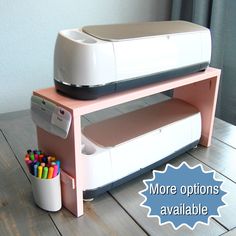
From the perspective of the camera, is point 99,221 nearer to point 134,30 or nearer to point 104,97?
point 104,97

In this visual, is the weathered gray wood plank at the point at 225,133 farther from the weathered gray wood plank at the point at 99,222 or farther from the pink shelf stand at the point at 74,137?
the weathered gray wood plank at the point at 99,222

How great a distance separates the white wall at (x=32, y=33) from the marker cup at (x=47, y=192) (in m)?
0.68

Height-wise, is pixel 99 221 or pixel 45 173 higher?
pixel 45 173

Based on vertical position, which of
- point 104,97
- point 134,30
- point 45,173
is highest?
point 134,30

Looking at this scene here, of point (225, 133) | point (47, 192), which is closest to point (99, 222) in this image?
point (47, 192)

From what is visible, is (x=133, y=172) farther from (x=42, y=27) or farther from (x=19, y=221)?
(x=42, y=27)

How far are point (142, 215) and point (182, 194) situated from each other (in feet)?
0.51

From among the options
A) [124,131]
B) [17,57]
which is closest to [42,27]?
[17,57]

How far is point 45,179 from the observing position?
0.69 meters

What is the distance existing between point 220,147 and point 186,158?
0.14 m

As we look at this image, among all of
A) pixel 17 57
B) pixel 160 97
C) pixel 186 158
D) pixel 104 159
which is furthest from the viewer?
pixel 160 97

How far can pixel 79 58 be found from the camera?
2.06 ft

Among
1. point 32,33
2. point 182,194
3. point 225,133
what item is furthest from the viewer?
point 32,33

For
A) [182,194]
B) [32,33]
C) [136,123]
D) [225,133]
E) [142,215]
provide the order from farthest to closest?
1. [32,33]
2. [225,133]
3. [136,123]
4. [142,215]
5. [182,194]
